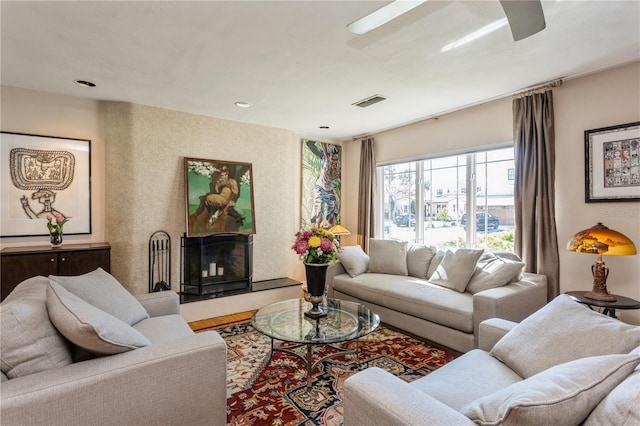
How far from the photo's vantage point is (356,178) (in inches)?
221

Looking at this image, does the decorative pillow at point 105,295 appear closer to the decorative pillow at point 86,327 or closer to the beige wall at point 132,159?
the decorative pillow at point 86,327

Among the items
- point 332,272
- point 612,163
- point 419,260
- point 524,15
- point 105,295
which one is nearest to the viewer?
point 524,15

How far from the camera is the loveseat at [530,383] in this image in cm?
92

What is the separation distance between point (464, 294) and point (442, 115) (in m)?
2.35

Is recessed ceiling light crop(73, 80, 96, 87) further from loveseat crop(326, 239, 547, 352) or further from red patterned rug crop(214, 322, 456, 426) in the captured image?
loveseat crop(326, 239, 547, 352)

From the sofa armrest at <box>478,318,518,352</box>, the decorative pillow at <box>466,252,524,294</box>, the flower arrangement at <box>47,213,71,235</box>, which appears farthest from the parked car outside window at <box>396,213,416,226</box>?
the flower arrangement at <box>47,213,71,235</box>

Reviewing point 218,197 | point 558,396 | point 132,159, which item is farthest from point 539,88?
point 132,159

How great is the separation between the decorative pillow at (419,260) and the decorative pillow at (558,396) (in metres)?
2.74

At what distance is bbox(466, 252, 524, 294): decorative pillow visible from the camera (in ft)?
9.73

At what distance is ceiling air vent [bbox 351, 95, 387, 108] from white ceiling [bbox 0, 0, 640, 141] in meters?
0.10

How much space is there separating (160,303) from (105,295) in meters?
0.50

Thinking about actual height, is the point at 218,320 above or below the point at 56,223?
below

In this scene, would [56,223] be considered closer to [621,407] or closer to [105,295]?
[105,295]

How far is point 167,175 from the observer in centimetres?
400
